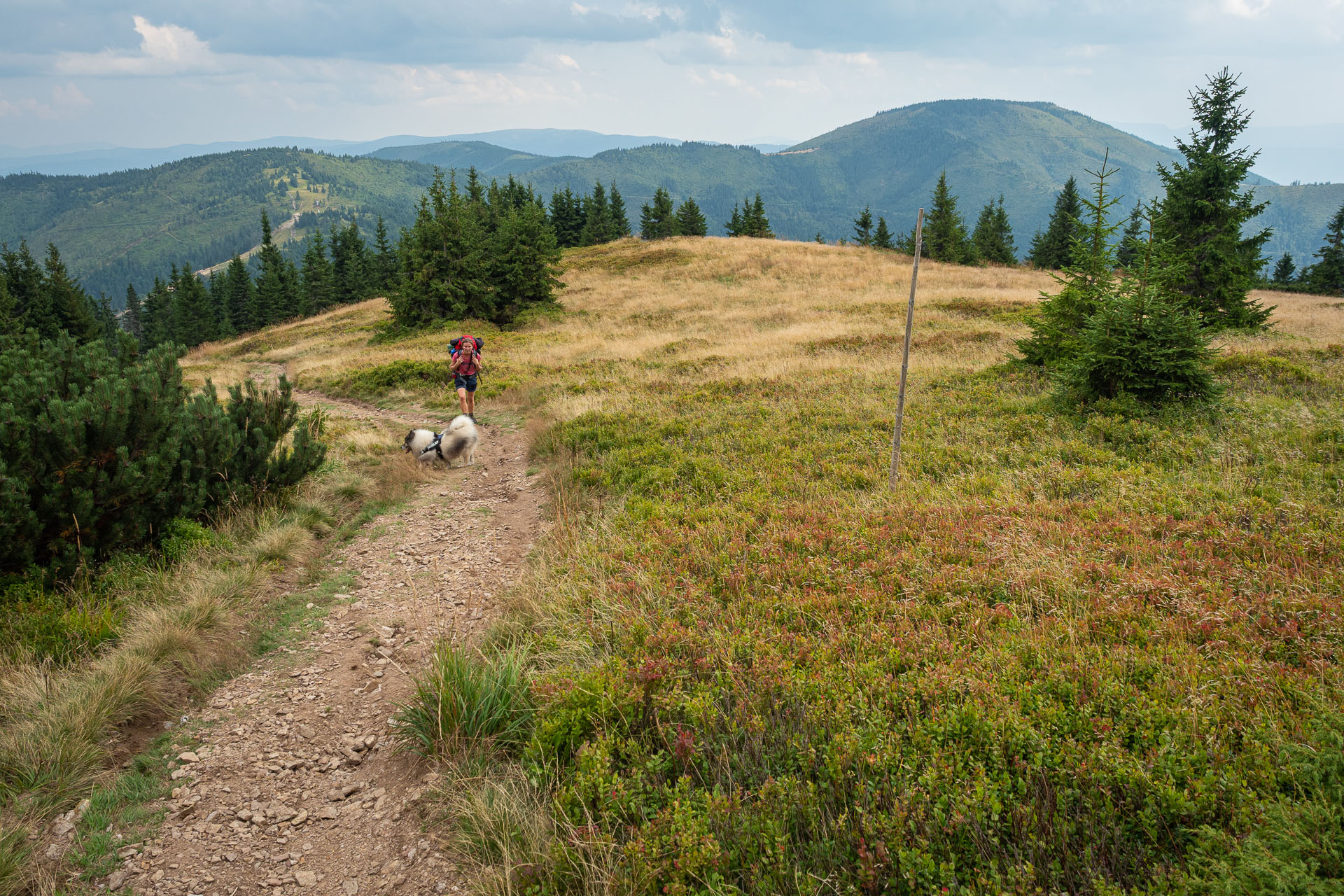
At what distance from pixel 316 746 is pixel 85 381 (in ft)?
20.0

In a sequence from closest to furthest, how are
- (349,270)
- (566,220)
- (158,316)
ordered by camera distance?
(566,220)
(349,270)
(158,316)

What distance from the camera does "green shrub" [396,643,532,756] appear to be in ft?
13.4

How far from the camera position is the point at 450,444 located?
36.6ft

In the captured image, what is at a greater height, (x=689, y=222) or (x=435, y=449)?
(x=689, y=222)

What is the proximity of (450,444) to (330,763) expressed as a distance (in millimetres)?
7481

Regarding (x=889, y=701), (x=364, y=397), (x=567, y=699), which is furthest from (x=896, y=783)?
(x=364, y=397)

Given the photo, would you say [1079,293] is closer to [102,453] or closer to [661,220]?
[102,453]

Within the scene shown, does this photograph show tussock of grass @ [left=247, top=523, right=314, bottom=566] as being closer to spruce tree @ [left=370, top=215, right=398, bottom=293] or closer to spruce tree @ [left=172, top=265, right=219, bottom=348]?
spruce tree @ [left=370, top=215, right=398, bottom=293]

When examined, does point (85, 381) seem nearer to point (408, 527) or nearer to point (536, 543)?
point (408, 527)

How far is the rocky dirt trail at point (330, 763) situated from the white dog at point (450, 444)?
3772 millimetres

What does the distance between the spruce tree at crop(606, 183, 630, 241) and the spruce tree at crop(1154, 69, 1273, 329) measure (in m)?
51.9

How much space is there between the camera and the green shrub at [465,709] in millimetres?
4098

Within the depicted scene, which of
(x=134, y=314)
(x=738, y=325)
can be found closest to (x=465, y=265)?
(x=738, y=325)

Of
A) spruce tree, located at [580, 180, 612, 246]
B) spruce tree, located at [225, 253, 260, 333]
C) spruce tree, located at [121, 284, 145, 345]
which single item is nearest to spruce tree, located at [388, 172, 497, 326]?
spruce tree, located at [580, 180, 612, 246]
